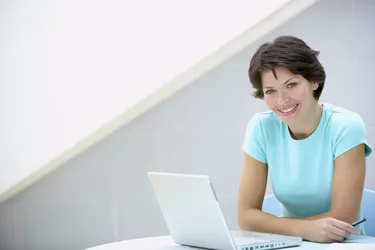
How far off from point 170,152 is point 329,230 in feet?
4.51

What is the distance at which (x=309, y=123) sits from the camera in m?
1.88

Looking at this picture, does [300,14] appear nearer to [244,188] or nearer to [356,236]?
[244,188]

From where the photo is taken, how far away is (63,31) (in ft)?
9.04

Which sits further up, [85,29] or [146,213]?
[85,29]

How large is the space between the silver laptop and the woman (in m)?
0.24

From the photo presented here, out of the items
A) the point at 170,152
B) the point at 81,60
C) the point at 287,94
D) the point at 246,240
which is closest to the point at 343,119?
the point at 287,94

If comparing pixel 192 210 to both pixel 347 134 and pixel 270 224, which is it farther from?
pixel 347 134

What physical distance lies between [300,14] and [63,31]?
108 cm

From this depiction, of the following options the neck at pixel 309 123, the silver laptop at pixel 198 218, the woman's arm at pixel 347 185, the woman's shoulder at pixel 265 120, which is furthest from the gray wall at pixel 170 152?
the silver laptop at pixel 198 218

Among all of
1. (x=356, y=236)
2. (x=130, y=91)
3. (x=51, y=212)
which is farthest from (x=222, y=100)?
(x=356, y=236)

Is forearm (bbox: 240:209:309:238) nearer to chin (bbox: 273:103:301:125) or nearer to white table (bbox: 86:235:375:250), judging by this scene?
white table (bbox: 86:235:375:250)

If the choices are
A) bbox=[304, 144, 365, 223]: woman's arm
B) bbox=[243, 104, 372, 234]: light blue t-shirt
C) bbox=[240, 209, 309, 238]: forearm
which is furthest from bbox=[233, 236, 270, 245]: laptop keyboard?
bbox=[243, 104, 372, 234]: light blue t-shirt

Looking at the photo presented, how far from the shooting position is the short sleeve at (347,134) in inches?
69.8

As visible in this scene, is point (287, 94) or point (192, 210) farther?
point (287, 94)
